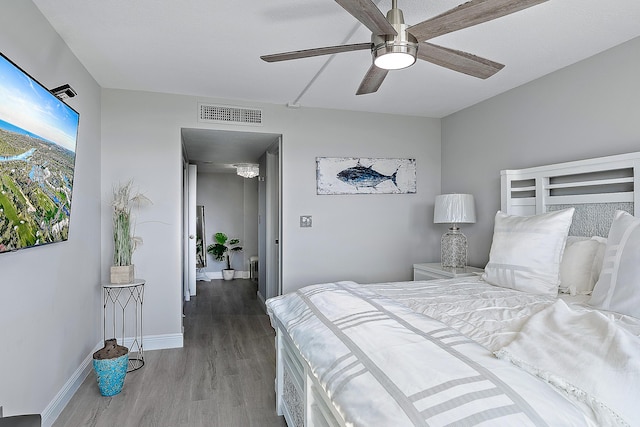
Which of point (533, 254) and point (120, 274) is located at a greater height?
point (533, 254)

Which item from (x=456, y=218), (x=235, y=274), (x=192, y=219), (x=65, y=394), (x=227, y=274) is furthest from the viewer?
(x=235, y=274)

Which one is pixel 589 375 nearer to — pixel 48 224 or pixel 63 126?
pixel 48 224

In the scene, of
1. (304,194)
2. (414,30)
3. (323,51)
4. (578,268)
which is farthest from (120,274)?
(578,268)

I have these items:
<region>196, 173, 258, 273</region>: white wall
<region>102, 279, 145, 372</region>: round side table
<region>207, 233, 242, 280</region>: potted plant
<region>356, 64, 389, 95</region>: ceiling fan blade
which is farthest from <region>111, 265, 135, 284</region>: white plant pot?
<region>196, 173, 258, 273</region>: white wall

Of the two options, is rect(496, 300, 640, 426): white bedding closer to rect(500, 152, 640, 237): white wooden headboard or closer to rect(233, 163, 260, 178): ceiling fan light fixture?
rect(500, 152, 640, 237): white wooden headboard

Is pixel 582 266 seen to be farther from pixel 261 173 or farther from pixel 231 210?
pixel 231 210

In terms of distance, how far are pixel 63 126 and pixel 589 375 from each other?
262 cm

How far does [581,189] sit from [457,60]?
161cm

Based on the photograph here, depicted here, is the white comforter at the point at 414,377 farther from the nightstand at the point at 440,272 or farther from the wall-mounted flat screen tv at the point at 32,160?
the nightstand at the point at 440,272

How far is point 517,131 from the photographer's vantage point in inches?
132

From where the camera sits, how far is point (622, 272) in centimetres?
181

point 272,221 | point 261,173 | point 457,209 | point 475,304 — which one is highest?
point 261,173

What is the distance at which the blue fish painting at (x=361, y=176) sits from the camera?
13.4ft

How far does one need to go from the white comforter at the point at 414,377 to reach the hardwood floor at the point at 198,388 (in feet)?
3.62
